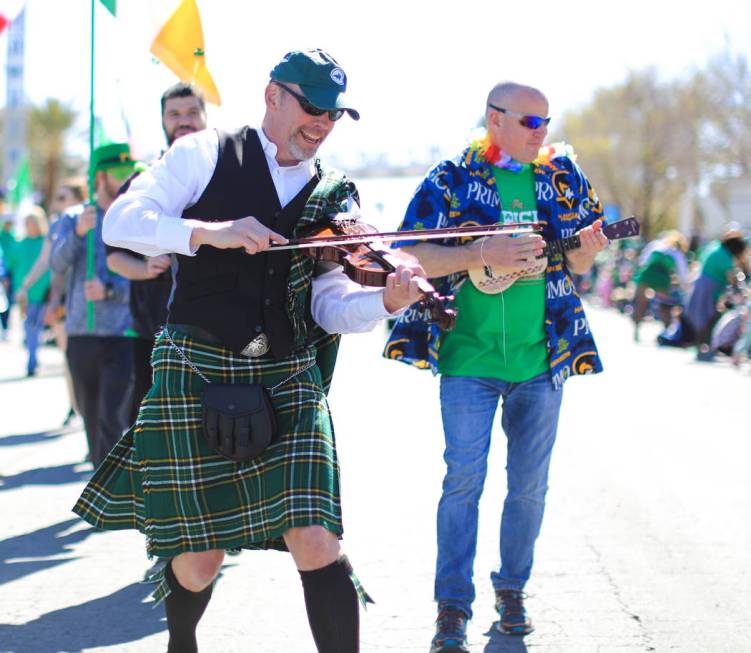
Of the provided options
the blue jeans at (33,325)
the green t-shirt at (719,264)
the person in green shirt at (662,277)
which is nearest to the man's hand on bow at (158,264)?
the blue jeans at (33,325)

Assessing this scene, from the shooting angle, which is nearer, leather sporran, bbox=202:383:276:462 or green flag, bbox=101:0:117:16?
leather sporran, bbox=202:383:276:462

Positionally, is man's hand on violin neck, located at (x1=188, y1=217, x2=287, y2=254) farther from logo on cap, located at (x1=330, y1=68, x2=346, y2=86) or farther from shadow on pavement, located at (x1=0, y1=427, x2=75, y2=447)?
shadow on pavement, located at (x1=0, y1=427, x2=75, y2=447)

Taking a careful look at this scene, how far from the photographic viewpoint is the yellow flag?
21.6 feet

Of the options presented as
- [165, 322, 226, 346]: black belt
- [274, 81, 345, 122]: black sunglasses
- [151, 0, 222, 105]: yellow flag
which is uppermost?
[151, 0, 222, 105]: yellow flag

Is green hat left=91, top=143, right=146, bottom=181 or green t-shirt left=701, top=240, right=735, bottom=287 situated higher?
green hat left=91, top=143, right=146, bottom=181

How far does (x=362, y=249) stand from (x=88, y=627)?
2.22 meters

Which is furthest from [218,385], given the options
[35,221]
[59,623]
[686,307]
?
[686,307]

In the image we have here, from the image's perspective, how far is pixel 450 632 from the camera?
450 cm

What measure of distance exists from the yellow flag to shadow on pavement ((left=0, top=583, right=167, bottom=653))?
268 cm

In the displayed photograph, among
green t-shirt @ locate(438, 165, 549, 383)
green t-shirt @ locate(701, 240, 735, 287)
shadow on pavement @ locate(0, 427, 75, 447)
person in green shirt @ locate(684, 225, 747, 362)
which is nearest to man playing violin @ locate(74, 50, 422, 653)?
green t-shirt @ locate(438, 165, 549, 383)

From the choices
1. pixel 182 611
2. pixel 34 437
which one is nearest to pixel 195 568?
pixel 182 611

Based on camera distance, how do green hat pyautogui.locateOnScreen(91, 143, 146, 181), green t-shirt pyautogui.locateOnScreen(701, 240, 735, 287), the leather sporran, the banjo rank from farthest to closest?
green t-shirt pyautogui.locateOnScreen(701, 240, 735, 287)
green hat pyautogui.locateOnScreen(91, 143, 146, 181)
the banjo
the leather sporran

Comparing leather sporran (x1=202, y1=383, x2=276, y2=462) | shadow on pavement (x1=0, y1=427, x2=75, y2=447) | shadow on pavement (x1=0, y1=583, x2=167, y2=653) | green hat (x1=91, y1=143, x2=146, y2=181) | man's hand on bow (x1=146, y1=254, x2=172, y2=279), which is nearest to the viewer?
leather sporran (x1=202, y1=383, x2=276, y2=462)

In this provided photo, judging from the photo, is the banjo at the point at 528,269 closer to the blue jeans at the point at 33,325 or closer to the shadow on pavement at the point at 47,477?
the shadow on pavement at the point at 47,477
